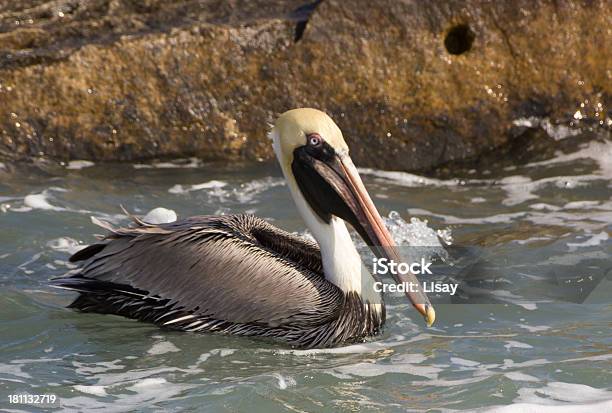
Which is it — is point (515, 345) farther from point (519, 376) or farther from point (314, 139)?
point (314, 139)

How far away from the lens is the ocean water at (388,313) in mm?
5133

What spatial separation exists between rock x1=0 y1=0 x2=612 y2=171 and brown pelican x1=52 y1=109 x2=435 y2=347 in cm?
279

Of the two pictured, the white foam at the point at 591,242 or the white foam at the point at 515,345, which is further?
the white foam at the point at 591,242

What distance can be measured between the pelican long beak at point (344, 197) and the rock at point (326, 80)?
2.94 m

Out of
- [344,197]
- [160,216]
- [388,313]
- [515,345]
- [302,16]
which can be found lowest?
[515,345]

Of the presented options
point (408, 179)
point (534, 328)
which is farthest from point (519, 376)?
point (408, 179)

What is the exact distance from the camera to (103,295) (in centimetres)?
625

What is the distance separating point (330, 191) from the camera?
6086 millimetres

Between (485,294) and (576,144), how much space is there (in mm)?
3063

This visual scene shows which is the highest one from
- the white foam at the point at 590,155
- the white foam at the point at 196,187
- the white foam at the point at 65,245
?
the white foam at the point at 590,155

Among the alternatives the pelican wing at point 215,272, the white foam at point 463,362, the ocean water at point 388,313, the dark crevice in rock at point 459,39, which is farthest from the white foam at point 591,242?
the dark crevice in rock at point 459,39

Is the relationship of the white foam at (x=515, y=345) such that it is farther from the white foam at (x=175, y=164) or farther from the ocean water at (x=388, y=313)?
the white foam at (x=175, y=164)

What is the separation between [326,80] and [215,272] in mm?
3349

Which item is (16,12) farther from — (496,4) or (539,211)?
(539,211)
